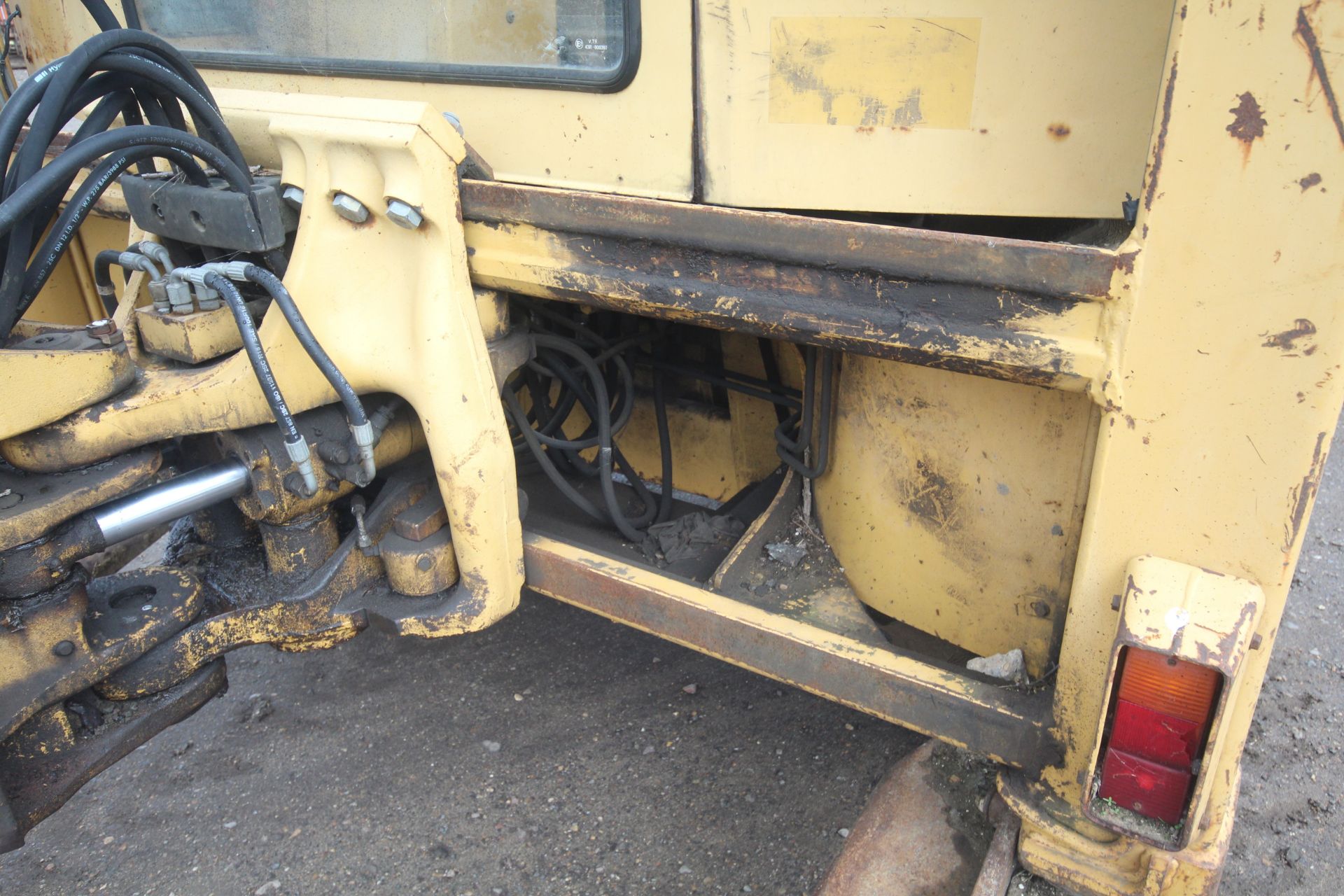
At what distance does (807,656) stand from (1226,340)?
74 centimetres

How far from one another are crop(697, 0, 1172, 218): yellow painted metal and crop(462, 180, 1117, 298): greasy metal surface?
9 centimetres

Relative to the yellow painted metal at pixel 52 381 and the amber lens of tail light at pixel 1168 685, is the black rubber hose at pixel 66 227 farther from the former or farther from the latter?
the amber lens of tail light at pixel 1168 685

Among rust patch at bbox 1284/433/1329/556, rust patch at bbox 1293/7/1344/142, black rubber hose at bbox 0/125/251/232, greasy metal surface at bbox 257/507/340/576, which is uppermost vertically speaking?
rust patch at bbox 1293/7/1344/142

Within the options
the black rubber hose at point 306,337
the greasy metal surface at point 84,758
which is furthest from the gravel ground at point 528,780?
the black rubber hose at point 306,337

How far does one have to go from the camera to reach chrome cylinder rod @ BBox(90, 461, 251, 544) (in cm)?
143

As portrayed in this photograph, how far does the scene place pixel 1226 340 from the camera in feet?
3.14

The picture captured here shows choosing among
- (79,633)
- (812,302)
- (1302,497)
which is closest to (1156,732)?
(1302,497)

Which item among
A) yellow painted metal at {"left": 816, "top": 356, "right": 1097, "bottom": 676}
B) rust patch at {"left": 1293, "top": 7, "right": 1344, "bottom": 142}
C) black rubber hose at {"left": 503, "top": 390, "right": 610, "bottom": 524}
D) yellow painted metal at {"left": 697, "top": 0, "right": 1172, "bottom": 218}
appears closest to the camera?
rust patch at {"left": 1293, "top": 7, "right": 1344, "bottom": 142}

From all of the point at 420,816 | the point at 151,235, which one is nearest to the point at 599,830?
the point at 420,816

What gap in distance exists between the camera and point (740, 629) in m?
1.50

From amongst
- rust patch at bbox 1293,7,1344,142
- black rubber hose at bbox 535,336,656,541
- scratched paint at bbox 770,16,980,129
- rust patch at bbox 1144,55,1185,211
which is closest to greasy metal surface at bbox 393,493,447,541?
black rubber hose at bbox 535,336,656,541

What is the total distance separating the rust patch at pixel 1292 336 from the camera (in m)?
0.91

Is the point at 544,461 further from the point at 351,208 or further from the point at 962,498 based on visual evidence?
the point at 962,498

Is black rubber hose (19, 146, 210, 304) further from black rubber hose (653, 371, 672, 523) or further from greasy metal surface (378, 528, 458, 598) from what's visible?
black rubber hose (653, 371, 672, 523)
